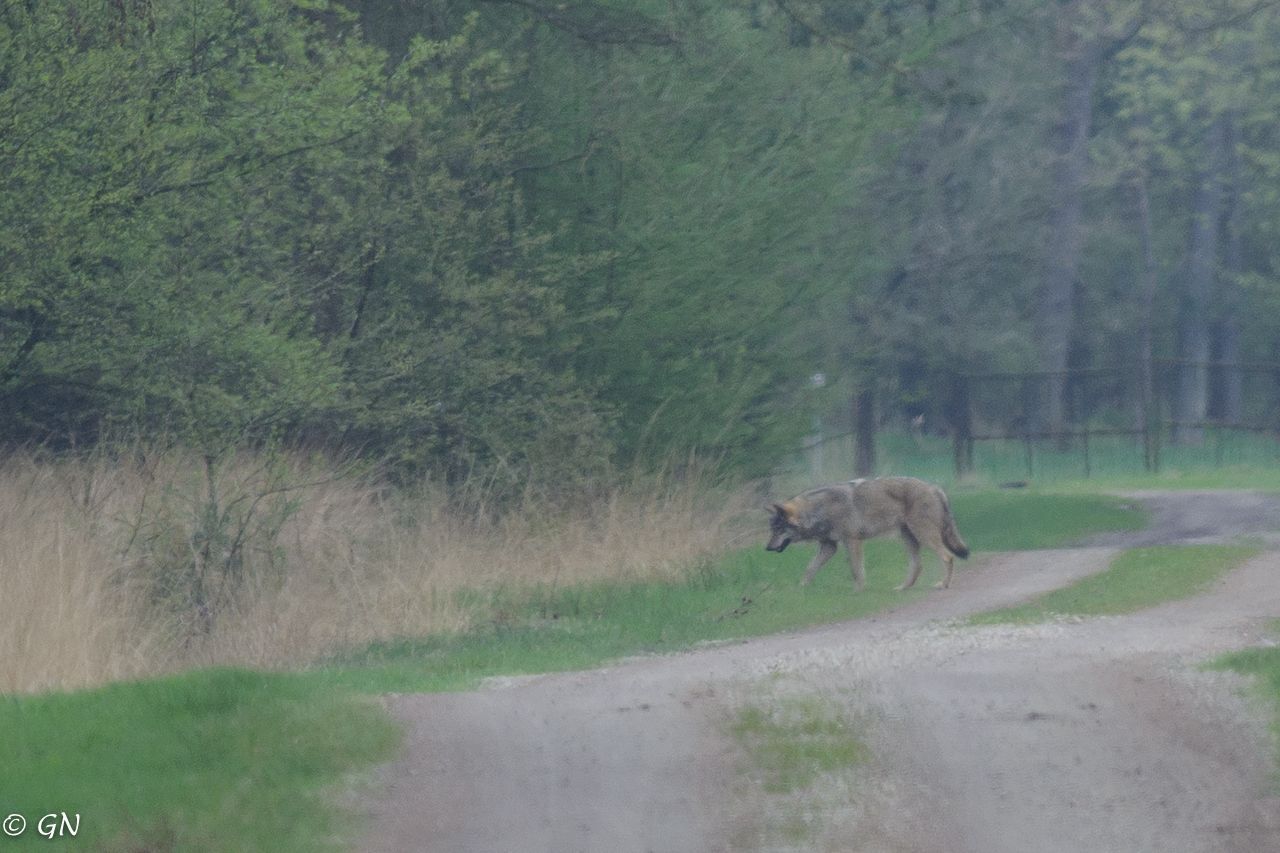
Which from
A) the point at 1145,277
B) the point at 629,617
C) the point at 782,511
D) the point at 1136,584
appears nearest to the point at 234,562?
the point at 629,617

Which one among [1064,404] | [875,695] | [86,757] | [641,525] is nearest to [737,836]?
[875,695]

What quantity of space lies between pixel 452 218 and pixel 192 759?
11562mm

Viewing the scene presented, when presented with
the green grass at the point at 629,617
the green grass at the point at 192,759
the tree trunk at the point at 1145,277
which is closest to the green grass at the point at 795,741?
the green grass at the point at 192,759

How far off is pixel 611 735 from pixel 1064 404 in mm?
35260

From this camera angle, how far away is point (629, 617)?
15.4m

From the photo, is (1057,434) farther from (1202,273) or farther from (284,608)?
(284,608)

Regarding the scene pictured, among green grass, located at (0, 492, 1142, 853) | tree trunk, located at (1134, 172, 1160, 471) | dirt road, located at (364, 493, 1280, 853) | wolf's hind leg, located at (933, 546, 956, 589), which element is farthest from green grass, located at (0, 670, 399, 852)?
tree trunk, located at (1134, 172, 1160, 471)

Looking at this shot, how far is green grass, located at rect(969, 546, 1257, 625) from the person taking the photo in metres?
14.2

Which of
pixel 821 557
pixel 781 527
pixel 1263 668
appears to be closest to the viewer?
pixel 1263 668

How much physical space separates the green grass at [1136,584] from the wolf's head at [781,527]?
8.49 ft

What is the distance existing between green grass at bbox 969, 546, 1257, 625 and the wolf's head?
8.49ft

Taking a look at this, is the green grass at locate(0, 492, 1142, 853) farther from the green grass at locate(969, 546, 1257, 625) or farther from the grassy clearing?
the green grass at locate(969, 546, 1257, 625)

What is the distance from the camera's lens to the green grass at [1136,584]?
14.2 meters

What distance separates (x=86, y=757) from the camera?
8.55m
